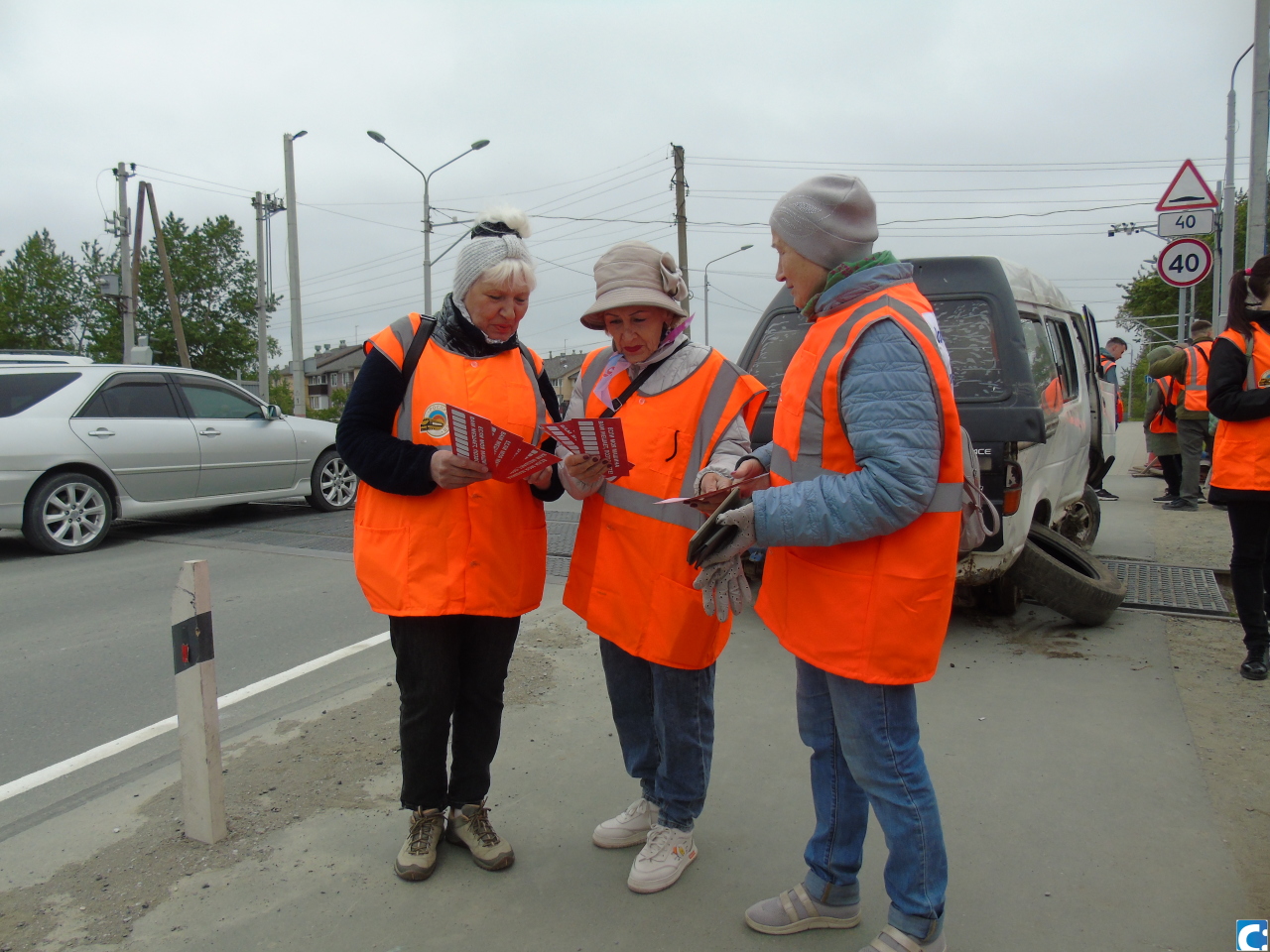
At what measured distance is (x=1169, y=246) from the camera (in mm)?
8922

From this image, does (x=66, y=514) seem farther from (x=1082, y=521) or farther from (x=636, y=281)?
(x=1082, y=521)

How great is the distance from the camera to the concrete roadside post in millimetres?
2723

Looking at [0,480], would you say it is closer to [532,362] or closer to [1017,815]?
[532,362]

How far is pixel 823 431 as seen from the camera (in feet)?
6.59

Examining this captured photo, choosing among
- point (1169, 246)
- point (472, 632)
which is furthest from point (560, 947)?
point (1169, 246)

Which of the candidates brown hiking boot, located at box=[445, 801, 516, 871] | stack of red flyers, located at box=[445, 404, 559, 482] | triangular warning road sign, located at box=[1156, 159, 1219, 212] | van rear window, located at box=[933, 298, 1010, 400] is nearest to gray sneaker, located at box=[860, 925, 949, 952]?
brown hiking boot, located at box=[445, 801, 516, 871]

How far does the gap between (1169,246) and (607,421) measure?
8921 millimetres

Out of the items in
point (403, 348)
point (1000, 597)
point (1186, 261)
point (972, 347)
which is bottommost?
Answer: point (1000, 597)

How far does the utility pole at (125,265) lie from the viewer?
965 inches

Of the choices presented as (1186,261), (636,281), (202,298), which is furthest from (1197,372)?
(202,298)

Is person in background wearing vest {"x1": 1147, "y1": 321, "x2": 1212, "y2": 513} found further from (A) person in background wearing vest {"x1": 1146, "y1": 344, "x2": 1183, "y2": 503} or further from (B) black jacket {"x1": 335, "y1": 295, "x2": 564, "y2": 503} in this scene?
(B) black jacket {"x1": 335, "y1": 295, "x2": 564, "y2": 503}

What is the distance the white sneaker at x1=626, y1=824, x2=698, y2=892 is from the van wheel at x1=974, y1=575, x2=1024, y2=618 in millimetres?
3152

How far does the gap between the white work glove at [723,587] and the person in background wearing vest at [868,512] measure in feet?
0.11

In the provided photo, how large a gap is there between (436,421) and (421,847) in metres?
1.27
